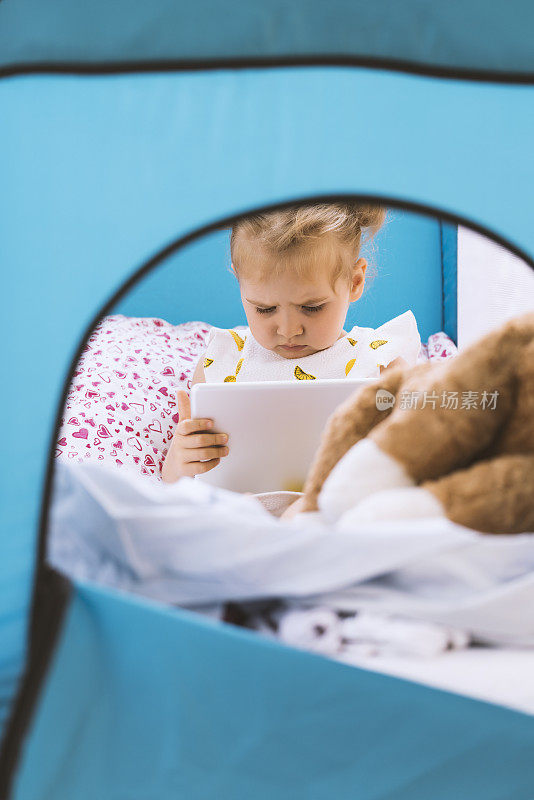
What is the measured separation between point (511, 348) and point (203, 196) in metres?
0.29

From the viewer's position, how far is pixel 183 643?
1.81 feet

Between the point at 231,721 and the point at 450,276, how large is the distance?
137 centimetres

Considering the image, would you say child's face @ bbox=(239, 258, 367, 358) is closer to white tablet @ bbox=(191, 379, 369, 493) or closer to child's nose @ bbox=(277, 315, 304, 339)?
child's nose @ bbox=(277, 315, 304, 339)

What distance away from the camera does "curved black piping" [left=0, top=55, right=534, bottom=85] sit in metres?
0.60

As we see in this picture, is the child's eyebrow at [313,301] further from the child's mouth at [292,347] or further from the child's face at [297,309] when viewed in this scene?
the child's mouth at [292,347]

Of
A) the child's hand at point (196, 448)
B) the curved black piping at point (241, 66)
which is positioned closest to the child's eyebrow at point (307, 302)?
the child's hand at point (196, 448)

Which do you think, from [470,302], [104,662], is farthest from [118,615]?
[470,302]

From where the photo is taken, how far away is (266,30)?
0.60 m

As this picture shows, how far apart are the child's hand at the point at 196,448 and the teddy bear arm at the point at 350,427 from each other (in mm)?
240

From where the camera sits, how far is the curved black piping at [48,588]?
20.4 inches

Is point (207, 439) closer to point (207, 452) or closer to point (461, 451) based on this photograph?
point (207, 452)

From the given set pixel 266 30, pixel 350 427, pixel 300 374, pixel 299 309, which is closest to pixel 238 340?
pixel 300 374

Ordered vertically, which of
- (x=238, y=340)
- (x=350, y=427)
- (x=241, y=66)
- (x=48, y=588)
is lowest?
(x=48, y=588)

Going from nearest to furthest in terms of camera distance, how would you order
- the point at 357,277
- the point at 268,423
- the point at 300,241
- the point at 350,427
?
the point at 350,427
the point at 268,423
the point at 300,241
the point at 357,277
